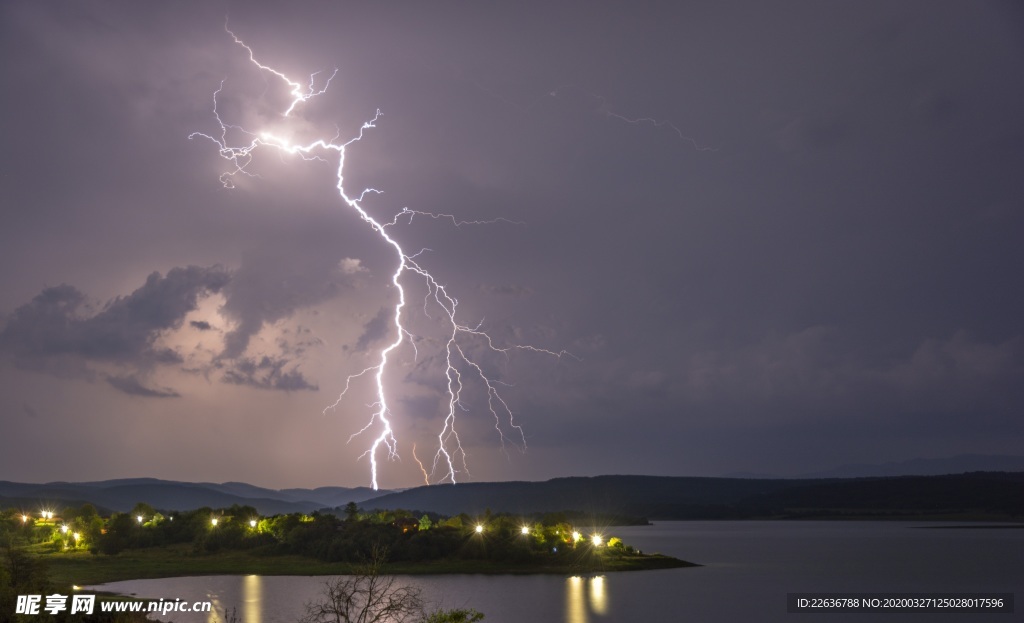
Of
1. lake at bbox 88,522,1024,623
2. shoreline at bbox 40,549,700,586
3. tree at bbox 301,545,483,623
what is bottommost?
lake at bbox 88,522,1024,623

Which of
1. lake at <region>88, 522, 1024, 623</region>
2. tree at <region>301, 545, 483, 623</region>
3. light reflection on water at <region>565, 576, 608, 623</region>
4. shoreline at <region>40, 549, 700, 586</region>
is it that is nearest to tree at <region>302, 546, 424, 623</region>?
tree at <region>301, 545, 483, 623</region>

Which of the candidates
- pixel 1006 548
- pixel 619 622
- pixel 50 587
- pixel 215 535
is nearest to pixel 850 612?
pixel 619 622

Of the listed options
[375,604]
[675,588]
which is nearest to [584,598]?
[675,588]

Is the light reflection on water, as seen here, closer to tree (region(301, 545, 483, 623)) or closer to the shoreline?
the shoreline

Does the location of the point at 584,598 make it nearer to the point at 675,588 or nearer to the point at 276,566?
the point at 675,588

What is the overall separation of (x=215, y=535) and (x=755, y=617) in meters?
47.6

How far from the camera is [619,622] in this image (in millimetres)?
42781

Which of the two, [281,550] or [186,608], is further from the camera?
[281,550]

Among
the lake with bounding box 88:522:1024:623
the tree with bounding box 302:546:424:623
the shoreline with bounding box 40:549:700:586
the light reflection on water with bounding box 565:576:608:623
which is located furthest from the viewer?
the shoreline with bounding box 40:549:700:586

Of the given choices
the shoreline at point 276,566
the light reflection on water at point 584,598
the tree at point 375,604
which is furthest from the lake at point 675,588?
the tree at point 375,604

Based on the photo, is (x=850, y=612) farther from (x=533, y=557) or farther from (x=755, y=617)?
(x=533, y=557)

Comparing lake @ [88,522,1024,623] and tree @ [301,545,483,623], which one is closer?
tree @ [301,545,483,623]

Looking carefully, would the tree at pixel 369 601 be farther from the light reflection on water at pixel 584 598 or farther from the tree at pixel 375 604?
the light reflection on water at pixel 584 598

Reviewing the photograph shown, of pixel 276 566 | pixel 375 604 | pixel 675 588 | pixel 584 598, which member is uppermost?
pixel 375 604
